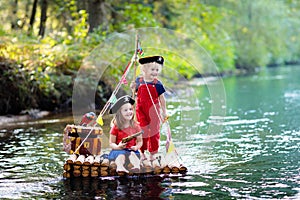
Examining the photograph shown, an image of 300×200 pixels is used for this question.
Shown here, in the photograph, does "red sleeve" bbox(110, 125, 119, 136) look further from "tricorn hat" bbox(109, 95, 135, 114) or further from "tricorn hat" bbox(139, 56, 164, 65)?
"tricorn hat" bbox(139, 56, 164, 65)

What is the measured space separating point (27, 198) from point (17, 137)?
561 centimetres

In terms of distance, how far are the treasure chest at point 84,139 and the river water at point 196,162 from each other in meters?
0.47

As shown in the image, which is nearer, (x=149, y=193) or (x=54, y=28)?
(x=149, y=193)

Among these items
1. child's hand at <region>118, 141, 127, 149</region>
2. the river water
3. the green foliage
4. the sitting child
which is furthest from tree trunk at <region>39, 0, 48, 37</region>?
child's hand at <region>118, 141, 127, 149</region>

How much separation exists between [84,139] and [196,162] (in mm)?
1878

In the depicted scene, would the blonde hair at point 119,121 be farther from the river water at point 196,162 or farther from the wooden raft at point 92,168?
the river water at point 196,162

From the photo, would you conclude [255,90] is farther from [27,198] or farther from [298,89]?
[27,198]

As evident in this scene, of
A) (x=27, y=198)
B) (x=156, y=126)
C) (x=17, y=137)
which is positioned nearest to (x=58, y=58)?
(x=17, y=137)

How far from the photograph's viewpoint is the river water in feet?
25.4

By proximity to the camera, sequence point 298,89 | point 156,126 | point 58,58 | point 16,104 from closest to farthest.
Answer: point 156,126 < point 16,104 < point 58,58 < point 298,89

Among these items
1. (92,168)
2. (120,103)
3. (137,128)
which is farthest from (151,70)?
(92,168)

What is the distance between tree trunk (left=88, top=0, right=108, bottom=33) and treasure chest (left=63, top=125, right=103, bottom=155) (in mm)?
12723

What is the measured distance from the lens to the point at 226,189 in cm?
782

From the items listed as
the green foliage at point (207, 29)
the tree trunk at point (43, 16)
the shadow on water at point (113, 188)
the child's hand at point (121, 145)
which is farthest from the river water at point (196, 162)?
the green foliage at point (207, 29)
